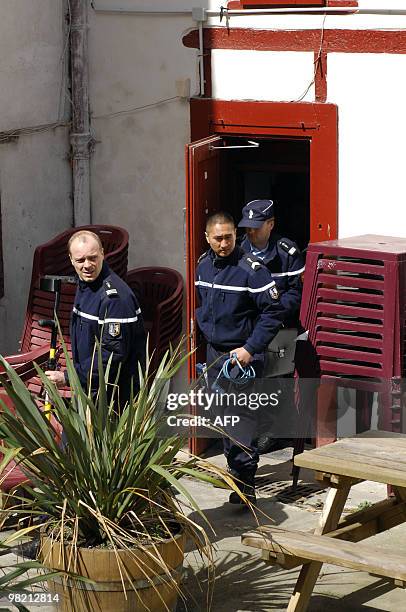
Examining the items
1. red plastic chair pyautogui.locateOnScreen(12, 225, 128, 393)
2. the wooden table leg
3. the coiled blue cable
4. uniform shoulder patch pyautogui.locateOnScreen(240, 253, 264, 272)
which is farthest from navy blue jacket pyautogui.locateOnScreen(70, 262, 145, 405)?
red plastic chair pyautogui.locateOnScreen(12, 225, 128, 393)

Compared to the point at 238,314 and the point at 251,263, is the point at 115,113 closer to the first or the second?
the point at 251,263

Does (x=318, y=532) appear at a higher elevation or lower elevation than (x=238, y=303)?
lower

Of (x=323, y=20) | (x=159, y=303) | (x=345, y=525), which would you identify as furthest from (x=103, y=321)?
(x=323, y=20)

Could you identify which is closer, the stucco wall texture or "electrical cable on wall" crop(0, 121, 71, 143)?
the stucco wall texture

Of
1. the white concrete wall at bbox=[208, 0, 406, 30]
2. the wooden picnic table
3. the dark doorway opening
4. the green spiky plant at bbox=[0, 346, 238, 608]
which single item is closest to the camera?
the wooden picnic table

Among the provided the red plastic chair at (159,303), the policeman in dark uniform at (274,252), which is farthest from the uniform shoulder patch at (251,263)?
the red plastic chair at (159,303)

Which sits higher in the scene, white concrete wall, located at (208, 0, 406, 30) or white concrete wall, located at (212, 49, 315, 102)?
white concrete wall, located at (208, 0, 406, 30)

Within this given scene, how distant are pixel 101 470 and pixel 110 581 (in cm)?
51

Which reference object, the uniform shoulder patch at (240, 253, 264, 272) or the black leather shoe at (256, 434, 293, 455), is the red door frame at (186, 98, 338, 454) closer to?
the black leather shoe at (256, 434, 293, 455)

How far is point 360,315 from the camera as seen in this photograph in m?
7.98

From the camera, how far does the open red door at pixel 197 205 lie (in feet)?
28.6

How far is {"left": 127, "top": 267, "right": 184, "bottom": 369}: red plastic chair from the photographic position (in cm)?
937

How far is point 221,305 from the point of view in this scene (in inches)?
313

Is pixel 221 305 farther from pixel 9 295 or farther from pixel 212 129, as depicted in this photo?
pixel 9 295
